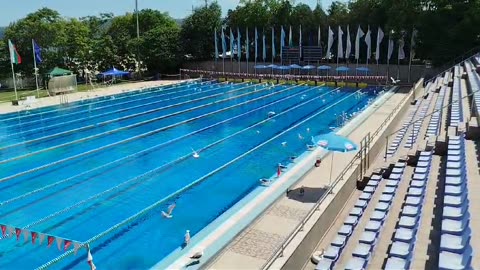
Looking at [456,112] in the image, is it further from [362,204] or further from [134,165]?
[134,165]

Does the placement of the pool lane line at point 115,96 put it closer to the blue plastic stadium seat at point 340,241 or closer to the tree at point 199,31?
the tree at point 199,31

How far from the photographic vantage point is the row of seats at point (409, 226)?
6.28m

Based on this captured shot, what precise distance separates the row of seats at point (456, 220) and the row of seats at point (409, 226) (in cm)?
51

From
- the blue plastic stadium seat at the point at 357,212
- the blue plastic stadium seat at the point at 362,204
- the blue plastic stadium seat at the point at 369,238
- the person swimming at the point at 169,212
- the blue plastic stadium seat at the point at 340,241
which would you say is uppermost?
A: the blue plastic stadium seat at the point at 369,238

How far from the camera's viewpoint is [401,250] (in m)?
Answer: 6.52

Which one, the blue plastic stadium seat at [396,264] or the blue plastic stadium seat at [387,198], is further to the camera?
the blue plastic stadium seat at [387,198]

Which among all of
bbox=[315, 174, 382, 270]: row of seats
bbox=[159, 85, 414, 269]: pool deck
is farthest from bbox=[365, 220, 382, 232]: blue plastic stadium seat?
bbox=[159, 85, 414, 269]: pool deck

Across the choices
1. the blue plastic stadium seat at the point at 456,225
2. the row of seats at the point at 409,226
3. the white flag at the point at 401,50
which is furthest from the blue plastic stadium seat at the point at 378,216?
the white flag at the point at 401,50

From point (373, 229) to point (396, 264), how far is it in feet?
4.61

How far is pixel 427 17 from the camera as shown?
113 feet

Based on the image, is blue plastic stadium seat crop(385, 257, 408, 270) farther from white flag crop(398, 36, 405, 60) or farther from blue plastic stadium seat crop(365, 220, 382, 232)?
white flag crop(398, 36, 405, 60)

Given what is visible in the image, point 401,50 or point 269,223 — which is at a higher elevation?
point 401,50

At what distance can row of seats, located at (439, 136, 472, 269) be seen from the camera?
5.45 m

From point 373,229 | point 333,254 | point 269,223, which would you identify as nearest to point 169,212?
point 269,223
